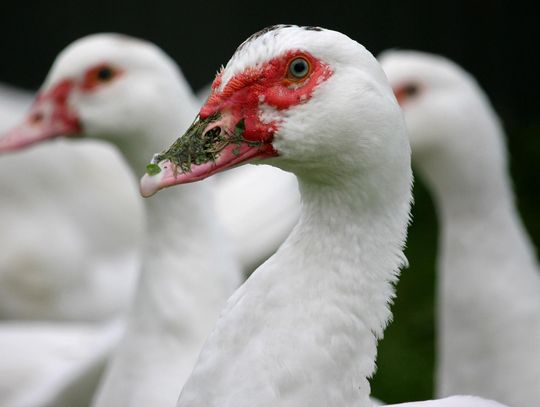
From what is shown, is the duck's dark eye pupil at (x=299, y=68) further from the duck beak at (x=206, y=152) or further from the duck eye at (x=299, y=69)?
the duck beak at (x=206, y=152)

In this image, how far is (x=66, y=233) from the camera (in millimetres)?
5121

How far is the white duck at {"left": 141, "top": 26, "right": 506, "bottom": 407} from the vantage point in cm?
197

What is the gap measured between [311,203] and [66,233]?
3.20 metres

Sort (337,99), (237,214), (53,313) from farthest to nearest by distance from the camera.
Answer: (53,313) < (237,214) < (337,99)

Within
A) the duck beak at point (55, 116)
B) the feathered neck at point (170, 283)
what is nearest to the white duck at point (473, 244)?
the feathered neck at point (170, 283)

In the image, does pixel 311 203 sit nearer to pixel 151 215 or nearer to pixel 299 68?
pixel 299 68

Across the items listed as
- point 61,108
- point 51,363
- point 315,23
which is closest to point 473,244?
point 61,108

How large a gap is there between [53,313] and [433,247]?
9.21 ft

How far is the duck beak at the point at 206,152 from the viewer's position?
1979mm

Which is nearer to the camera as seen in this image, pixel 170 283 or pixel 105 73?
pixel 170 283

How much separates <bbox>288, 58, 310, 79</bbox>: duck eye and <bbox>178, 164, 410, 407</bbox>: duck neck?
205 mm

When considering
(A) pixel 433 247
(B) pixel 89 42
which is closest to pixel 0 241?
(B) pixel 89 42

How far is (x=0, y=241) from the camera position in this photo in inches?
194

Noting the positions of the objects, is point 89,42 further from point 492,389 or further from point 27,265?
point 27,265
